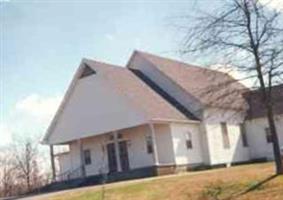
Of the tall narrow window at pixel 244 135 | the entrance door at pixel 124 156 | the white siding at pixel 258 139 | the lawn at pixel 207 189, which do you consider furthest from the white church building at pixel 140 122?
the lawn at pixel 207 189

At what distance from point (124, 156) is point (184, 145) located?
3.90m

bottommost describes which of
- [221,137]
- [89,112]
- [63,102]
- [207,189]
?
[207,189]

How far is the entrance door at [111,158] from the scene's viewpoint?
3756cm

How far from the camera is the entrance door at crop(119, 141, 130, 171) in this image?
37094mm

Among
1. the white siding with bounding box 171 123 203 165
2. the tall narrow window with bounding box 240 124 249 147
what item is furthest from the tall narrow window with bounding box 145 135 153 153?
the tall narrow window with bounding box 240 124 249 147

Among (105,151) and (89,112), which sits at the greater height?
(89,112)

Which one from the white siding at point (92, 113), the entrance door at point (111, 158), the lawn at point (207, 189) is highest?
the white siding at point (92, 113)

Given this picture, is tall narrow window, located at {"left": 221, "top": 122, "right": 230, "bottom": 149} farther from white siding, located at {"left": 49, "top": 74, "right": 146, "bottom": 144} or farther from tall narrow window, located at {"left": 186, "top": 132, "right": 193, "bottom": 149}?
white siding, located at {"left": 49, "top": 74, "right": 146, "bottom": 144}

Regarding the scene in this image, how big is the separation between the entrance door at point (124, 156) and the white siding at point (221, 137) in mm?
5621

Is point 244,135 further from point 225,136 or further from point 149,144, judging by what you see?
point 149,144

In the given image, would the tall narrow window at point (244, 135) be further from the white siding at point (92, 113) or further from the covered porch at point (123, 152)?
the white siding at point (92, 113)

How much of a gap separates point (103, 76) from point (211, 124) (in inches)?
331

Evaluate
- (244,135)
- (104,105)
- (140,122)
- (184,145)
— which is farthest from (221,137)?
(104,105)

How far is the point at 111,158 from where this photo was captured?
37906 millimetres
